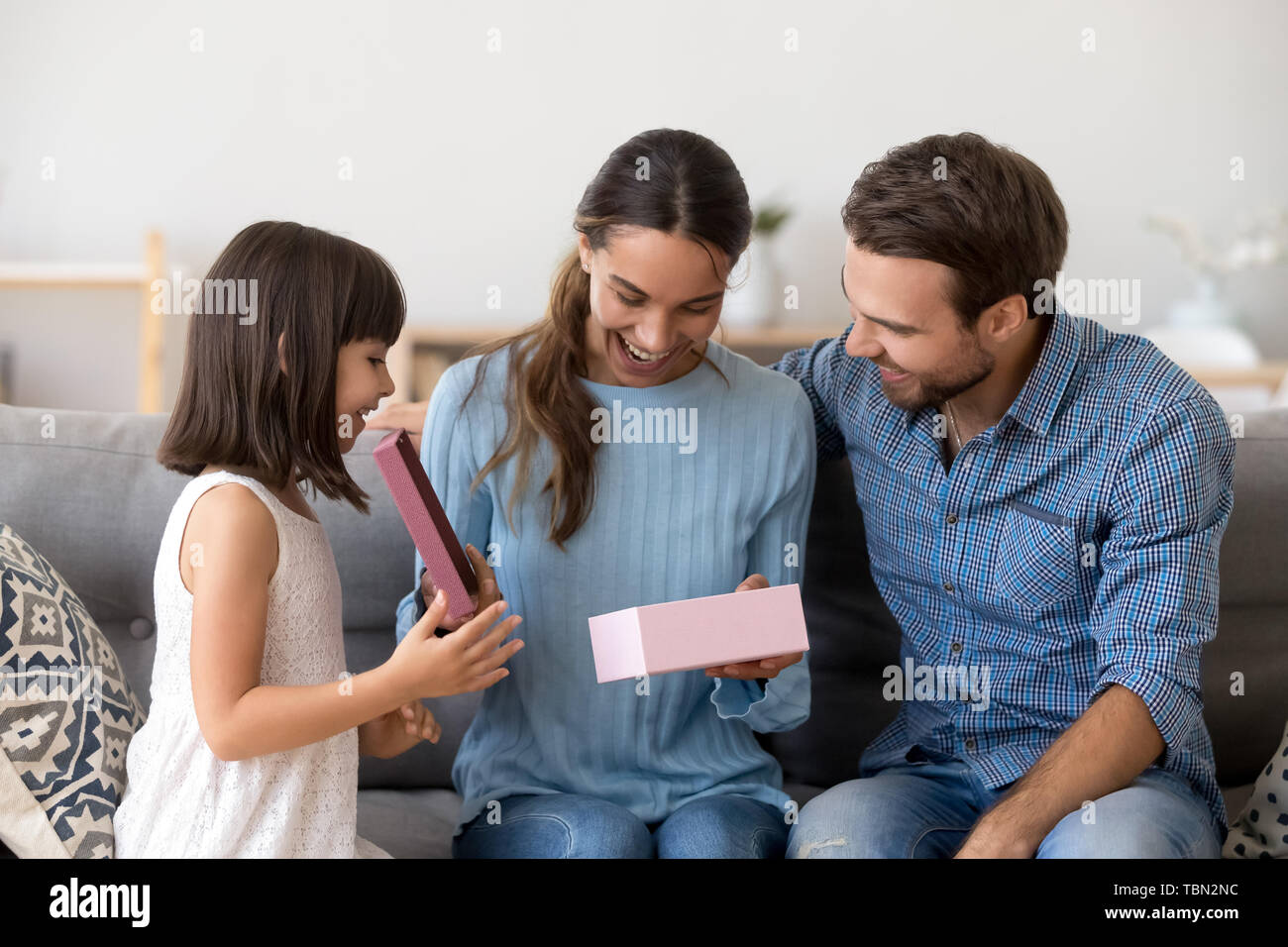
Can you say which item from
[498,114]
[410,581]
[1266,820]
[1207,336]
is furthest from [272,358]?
[1207,336]

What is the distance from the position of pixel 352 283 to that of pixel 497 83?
2.86m

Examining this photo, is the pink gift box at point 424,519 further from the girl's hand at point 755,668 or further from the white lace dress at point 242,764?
the girl's hand at point 755,668

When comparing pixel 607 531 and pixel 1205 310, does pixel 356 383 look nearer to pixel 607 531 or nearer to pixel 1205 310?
pixel 607 531

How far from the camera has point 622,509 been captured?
1398mm

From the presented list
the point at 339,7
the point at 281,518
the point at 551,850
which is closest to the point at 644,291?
the point at 281,518

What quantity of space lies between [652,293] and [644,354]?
10 centimetres

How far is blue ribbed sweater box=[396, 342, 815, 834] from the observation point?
1383 mm

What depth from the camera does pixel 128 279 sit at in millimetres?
3541

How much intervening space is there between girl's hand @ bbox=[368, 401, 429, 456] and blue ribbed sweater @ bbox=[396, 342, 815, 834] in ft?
0.52

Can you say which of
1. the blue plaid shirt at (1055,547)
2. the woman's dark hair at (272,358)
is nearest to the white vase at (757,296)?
the blue plaid shirt at (1055,547)

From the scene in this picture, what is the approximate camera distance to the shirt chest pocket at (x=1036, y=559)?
1.33m

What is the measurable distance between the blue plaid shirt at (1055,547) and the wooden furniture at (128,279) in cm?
271
